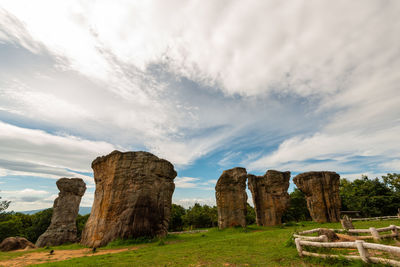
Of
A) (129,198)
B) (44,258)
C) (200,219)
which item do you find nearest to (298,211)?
(200,219)

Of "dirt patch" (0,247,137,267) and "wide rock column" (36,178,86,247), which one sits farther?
"wide rock column" (36,178,86,247)

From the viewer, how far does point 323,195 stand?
33.0 m

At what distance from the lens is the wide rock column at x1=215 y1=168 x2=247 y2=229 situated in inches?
1198

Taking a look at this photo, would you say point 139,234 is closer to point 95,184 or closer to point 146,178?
point 146,178

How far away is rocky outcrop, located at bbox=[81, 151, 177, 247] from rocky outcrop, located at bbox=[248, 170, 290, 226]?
57.1 ft

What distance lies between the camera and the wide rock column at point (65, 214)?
90.6 ft

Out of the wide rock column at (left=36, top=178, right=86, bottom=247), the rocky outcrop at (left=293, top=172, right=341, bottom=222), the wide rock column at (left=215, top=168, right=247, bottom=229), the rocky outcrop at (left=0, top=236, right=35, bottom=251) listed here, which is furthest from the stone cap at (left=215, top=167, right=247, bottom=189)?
the rocky outcrop at (left=0, top=236, right=35, bottom=251)

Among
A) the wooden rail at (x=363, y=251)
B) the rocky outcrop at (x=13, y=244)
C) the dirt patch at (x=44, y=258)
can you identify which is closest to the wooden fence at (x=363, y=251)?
the wooden rail at (x=363, y=251)

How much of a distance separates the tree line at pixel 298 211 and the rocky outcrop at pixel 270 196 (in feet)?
27.8

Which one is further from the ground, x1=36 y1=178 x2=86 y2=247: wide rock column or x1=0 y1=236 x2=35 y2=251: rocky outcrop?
x1=36 y1=178 x2=86 y2=247: wide rock column

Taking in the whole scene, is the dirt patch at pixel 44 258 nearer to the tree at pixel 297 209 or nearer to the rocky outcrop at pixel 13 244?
the rocky outcrop at pixel 13 244

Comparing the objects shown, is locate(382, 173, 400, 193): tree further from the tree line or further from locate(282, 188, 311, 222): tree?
locate(282, 188, 311, 222): tree

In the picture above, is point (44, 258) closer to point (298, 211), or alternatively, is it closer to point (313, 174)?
point (313, 174)

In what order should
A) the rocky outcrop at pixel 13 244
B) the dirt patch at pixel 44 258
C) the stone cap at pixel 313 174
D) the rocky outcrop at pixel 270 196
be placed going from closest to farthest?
the dirt patch at pixel 44 258 → the rocky outcrop at pixel 13 244 → the rocky outcrop at pixel 270 196 → the stone cap at pixel 313 174
